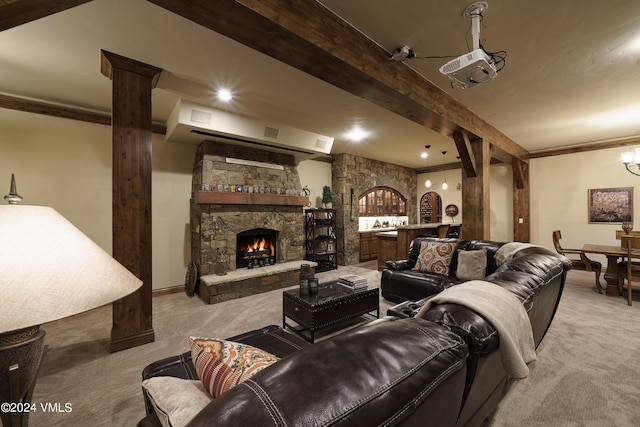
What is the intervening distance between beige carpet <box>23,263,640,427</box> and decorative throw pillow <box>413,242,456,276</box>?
0.74 meters

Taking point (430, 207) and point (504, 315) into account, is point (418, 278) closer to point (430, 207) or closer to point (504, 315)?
point (504, 315)

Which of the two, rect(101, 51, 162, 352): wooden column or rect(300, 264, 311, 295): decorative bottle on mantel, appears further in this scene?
rect(300, 264, 311, 295): decorative bottle on mantel

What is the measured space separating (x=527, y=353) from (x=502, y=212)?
7.32 metres

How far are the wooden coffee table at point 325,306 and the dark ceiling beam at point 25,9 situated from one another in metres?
2.66

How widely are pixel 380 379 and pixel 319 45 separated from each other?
2.04m

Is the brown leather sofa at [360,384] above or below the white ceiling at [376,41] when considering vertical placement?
below

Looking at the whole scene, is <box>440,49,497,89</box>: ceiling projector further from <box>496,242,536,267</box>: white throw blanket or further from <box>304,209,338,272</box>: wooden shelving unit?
<box>304,209,338,272</box>: wooden shelving unit

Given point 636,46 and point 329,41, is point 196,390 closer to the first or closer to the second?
point 329,41

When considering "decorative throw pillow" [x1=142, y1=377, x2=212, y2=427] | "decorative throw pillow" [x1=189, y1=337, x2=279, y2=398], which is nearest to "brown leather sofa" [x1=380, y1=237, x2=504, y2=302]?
"decorative throw pillow" [x1=189, y1=337, x2=279, y2=398]

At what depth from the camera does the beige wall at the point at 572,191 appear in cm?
560

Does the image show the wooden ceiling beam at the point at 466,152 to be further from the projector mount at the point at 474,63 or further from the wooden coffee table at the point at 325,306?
the wooden coffee table at the point at 325,306

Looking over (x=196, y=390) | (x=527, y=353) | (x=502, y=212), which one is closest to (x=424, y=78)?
(x=527, y=353)

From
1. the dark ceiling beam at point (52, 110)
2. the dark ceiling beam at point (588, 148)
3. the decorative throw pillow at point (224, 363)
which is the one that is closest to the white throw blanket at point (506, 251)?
the decorative throw pillow at point (224, 363)

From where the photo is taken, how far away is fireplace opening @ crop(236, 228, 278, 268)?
488cm
